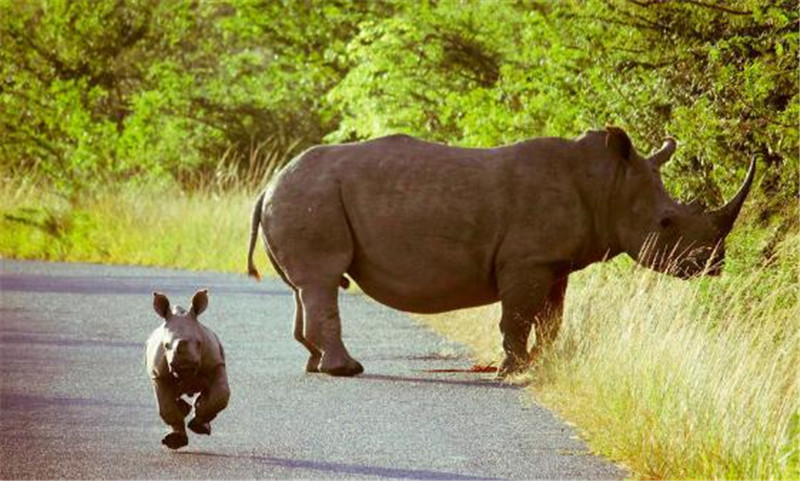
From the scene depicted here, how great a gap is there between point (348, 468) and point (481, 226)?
356 cm

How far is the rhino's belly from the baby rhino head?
3.25m

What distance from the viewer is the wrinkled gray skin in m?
12.1

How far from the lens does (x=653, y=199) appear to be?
12.3m

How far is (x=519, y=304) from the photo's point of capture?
39.4 feet

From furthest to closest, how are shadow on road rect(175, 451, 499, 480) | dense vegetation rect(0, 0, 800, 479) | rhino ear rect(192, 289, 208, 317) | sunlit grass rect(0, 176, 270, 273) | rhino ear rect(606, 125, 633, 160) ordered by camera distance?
sunlit grass rect(0, 176, 270, 273) < rhino ear rect(606, 125, 633, 160) < dense vegetation rect(0, 0, 800, 479) < rhino ear rect(192, 289, 208, 317) < shadow on road rect(175, 451, 499, 480)

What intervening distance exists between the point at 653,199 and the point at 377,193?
1.65 m

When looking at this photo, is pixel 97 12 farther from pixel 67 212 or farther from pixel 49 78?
pixel 67 212

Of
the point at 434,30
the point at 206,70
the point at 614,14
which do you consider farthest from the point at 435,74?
the point at 206,70

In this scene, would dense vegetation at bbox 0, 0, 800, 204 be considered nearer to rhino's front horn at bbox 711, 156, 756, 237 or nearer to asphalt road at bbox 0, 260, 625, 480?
rhino's front horn at bbox 711, 156, 756, 237

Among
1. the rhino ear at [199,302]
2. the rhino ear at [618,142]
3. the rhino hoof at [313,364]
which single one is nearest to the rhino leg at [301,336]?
the rhino hoof at [313,364]

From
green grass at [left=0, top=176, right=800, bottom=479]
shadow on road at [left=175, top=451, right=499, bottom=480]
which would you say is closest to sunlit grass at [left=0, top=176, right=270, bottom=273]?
green grass at [left=0, top=176, right=800, bottom=479]

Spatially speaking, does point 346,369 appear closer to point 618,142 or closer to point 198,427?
point 618,142

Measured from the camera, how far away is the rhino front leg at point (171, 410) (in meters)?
8.86

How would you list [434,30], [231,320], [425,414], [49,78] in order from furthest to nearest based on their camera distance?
[49,78], [434,30], [231,320], [425,414]
